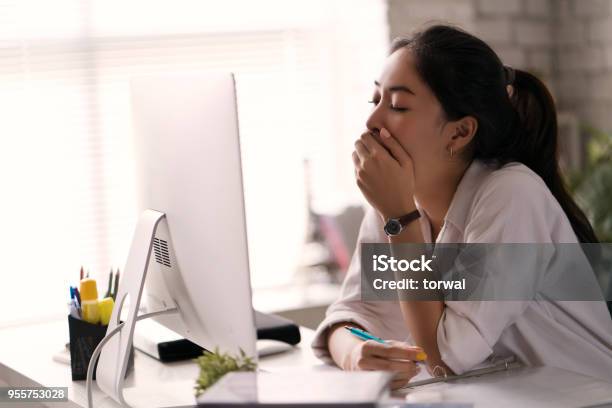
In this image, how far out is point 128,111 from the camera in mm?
3135

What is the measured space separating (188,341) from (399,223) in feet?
1.66

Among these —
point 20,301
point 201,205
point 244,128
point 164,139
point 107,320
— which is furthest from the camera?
point 244,128

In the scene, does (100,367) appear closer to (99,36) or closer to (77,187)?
(77,187)

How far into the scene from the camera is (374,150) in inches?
62.5

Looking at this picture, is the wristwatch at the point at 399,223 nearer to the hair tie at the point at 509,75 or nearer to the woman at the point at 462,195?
the woman at the point at 462,195

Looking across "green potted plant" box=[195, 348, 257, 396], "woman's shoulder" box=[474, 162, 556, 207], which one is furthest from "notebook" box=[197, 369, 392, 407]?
"woman's shoulder" box=[474, 162, 556, 207]

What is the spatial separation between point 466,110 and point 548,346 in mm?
423

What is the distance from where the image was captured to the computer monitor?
1.31 m

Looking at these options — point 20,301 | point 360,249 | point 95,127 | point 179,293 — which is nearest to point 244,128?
point 95,127

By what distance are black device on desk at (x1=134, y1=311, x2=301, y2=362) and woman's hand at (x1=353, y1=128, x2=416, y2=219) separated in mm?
393

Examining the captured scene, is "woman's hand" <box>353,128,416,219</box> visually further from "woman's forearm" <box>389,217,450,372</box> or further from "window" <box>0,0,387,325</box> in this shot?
"window" <box>0,0,387,325</box>

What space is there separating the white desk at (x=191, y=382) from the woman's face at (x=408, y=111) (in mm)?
419

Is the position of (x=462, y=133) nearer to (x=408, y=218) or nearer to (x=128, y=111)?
(x=408, y=218)

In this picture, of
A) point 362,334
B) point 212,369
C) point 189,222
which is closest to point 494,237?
point 362,334
